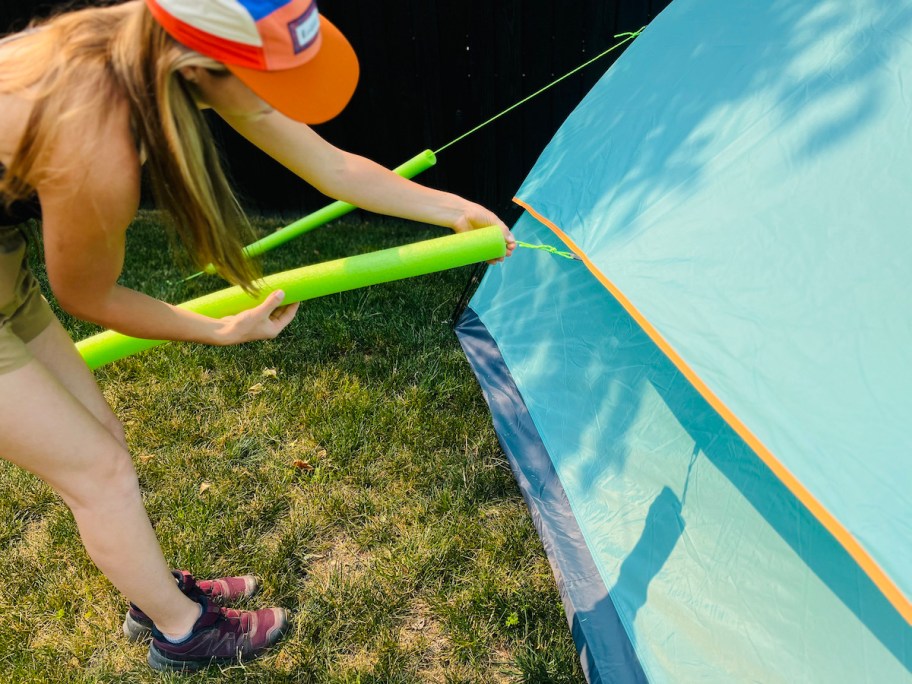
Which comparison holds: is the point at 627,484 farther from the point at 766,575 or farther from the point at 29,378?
the point at 29,378

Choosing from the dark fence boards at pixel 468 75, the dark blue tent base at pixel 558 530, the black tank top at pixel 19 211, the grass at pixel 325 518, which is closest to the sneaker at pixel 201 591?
the grass at pixel 325 518

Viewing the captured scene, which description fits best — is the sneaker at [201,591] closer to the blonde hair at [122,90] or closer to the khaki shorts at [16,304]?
the khaki shorts at [16,304]

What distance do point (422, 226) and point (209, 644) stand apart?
8.52 ft

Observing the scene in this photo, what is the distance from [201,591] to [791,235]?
1437 mm

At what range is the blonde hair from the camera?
0.90m

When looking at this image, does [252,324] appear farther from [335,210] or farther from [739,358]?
[335,210]

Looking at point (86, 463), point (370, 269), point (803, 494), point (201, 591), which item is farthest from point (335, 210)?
point (803, 494)

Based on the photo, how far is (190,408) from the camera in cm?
238

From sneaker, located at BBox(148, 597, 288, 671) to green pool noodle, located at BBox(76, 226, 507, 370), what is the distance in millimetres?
647

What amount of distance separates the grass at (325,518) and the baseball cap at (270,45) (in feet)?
3.91

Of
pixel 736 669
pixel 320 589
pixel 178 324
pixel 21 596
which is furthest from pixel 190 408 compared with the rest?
pixel 736 669

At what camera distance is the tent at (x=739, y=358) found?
3.45 feet

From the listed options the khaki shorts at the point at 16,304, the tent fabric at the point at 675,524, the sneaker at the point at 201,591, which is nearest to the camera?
the khaki shorts at the point at 16,304

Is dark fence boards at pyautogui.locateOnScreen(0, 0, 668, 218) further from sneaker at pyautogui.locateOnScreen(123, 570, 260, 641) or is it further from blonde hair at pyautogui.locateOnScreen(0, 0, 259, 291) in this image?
blonde hair at pyautogui.locateOnScreen(0, 0, 259, 291)
